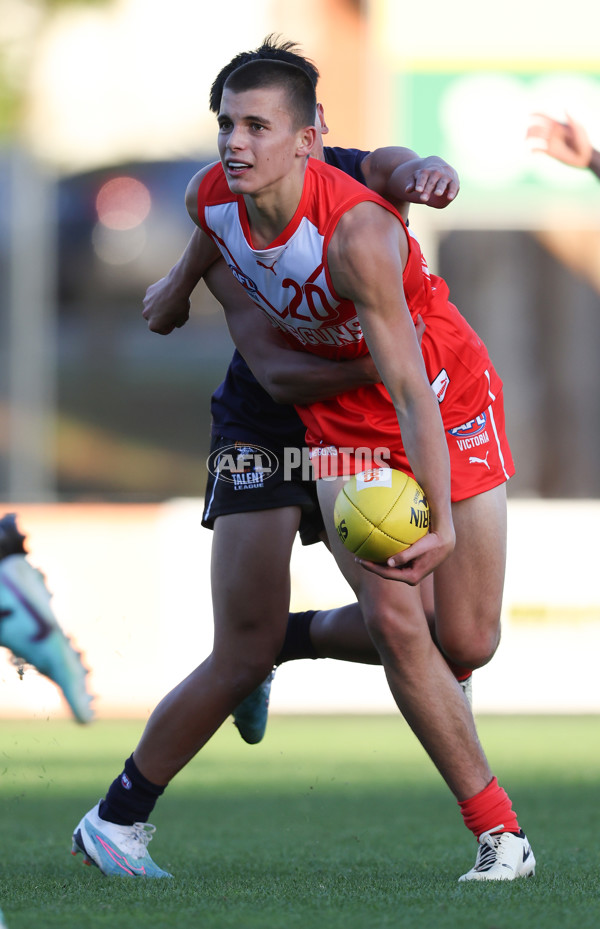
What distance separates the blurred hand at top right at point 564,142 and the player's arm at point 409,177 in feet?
2.17

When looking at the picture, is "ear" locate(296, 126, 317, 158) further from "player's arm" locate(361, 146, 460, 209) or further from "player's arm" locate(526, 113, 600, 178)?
"player's arm" locate(526, 113, 600, 178)

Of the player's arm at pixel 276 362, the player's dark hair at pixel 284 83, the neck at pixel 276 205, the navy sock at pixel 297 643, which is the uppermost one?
the player's dark hair at pixel 284 83

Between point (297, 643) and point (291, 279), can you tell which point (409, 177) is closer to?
point (291, 279)

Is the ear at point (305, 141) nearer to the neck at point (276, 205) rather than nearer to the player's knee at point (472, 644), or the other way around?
the neck at point (276, 205)

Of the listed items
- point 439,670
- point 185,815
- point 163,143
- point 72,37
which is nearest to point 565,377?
point 163,143

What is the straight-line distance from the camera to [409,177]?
3.83 metres

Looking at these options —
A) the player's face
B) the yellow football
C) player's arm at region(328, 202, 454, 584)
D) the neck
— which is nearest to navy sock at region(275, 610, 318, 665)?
the yellow football

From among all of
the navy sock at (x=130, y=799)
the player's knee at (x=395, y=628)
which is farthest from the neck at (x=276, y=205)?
the navy sock at (x=130, y=799)

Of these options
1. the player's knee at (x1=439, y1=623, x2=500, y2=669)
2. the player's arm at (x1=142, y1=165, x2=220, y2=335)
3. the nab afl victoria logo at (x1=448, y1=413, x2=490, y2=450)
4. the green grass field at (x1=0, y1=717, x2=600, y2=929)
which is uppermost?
the player's arm at (x1=142, y1=165, x2=220, y2=335)

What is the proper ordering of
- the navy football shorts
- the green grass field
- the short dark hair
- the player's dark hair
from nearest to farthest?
the green grass field
the player's dark hair
the short dark hair
the navy football shorts

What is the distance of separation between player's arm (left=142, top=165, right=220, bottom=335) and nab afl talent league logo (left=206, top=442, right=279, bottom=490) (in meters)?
0.46

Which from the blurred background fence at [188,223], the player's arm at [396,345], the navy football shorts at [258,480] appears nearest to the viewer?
the player's arm at [396,345]

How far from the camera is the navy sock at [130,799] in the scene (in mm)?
4195

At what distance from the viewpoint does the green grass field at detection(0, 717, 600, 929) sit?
3.44 metres
